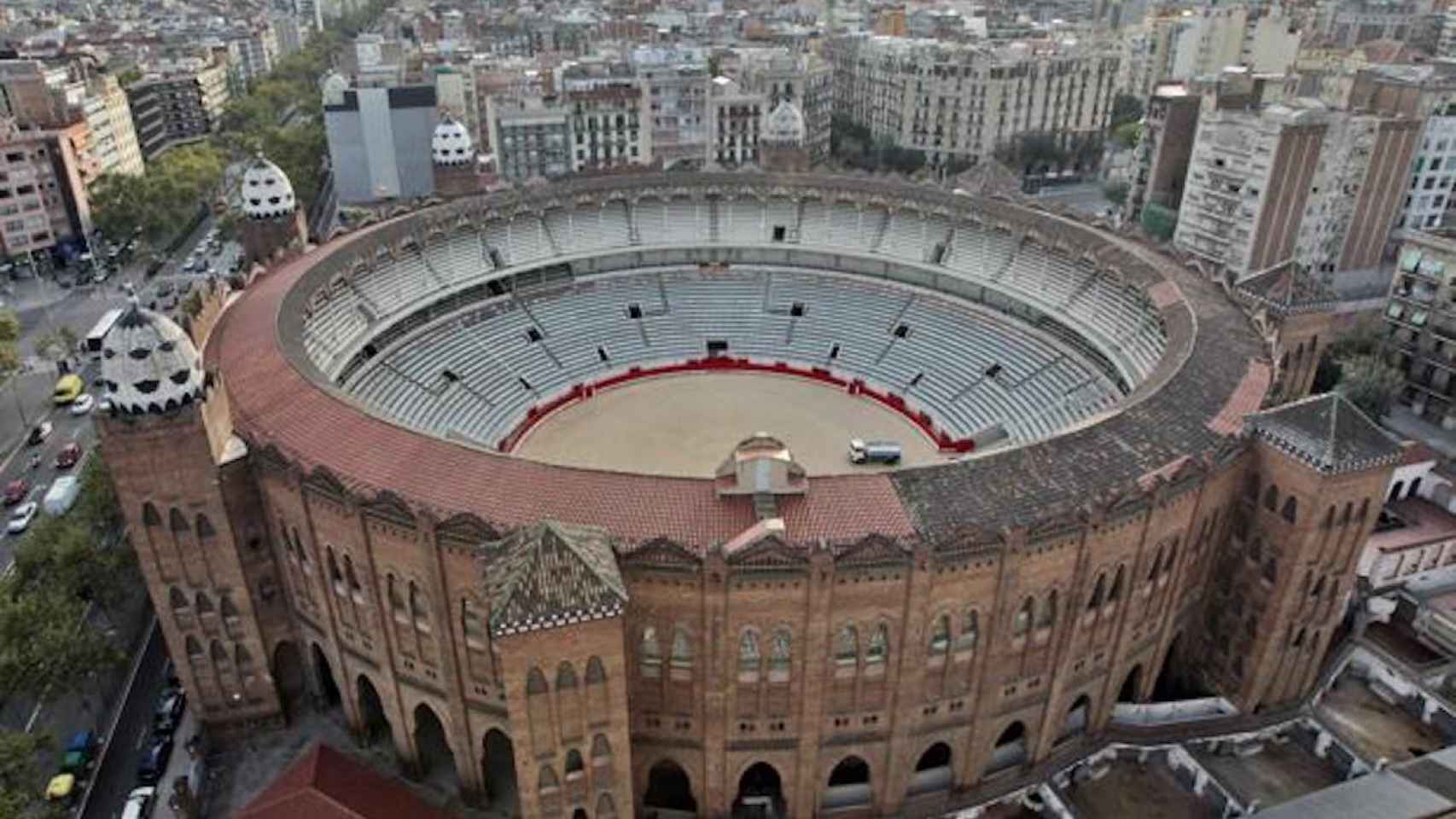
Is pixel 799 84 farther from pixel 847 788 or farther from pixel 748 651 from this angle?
pixel 748 651

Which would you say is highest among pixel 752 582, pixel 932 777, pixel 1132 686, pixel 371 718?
pixel 752 582

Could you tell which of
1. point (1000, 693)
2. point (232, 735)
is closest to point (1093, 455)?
point (1000, 693)

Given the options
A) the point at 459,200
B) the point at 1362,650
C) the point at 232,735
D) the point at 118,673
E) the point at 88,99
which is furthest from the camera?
the point at 88,99

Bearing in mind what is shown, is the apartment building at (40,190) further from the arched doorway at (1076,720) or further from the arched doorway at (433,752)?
the arched doorway at (1076,720)

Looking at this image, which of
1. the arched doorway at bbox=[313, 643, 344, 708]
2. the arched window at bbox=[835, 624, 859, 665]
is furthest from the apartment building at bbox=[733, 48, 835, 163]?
the arched window at bbox=[835, 624, 859, 665]

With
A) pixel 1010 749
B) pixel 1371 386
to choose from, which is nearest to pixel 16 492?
pixel 1010 749

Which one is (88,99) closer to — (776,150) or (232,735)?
(776,150)
